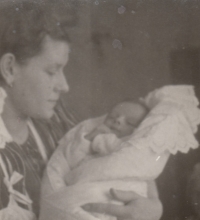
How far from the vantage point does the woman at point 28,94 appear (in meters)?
1.55

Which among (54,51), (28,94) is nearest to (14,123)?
(28,94)

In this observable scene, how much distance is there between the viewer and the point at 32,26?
163 cm

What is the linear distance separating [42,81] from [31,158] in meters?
0.33

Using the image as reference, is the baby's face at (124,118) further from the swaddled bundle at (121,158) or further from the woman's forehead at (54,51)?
the woman's forehead at (54,51)

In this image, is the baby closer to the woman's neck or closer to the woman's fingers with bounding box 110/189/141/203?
the woman's fingers with bounding box 110/189/141/203

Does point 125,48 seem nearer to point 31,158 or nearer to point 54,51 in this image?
point 54,51

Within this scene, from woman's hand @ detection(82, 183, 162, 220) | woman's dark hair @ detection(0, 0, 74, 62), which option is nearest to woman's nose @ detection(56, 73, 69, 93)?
woman's dark hair @ detection(0, 0, 74, 62)

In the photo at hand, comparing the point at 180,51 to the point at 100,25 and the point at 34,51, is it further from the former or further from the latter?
the point at 34,51

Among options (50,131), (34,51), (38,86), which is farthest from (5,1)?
(50,131)

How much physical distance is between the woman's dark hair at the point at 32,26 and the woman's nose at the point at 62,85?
0.52 feet

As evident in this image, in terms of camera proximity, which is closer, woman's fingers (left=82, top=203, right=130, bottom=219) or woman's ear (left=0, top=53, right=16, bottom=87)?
woman's fingers (left=82, top=203, right=130, bottom=219)

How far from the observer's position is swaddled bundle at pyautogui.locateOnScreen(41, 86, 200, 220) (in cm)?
146

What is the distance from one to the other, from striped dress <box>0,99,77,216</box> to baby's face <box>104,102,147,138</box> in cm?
16

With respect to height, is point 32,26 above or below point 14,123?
above
